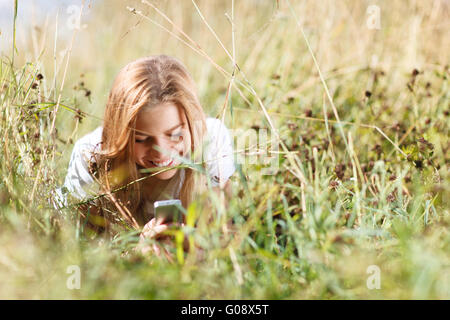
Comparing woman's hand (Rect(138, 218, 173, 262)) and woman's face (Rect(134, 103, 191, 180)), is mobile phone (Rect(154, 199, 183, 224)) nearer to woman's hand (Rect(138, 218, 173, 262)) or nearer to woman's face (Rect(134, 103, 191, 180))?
woman's hand (Rect(138, 218, 173, 262))

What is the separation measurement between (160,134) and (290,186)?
1.68 ft

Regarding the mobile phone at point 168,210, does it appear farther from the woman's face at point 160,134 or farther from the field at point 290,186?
the woman's face at point 160,134

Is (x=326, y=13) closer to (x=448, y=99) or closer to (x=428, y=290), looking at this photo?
(x=448, y=99)

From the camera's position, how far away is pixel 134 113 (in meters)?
1.60

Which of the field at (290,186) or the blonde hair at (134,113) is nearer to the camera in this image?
the field at (290,186)

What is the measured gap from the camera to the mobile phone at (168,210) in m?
1.24

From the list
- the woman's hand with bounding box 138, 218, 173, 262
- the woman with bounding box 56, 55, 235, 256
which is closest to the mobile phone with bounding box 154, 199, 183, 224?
the woman's hand with bounding box 138, 218, 173, 262

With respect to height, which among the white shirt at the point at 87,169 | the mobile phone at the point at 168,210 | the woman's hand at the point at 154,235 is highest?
the white shirt at the point at 87,169

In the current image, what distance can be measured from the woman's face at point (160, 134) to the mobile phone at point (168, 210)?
0.29 m

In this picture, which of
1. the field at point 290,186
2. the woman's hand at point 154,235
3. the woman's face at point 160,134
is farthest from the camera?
the woman's face at point 160,134

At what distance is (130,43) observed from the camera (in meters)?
3.71

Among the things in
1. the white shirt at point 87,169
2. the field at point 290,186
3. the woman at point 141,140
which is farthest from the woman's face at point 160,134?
the field at point 290,186

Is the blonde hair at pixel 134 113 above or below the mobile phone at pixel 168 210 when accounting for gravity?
above
